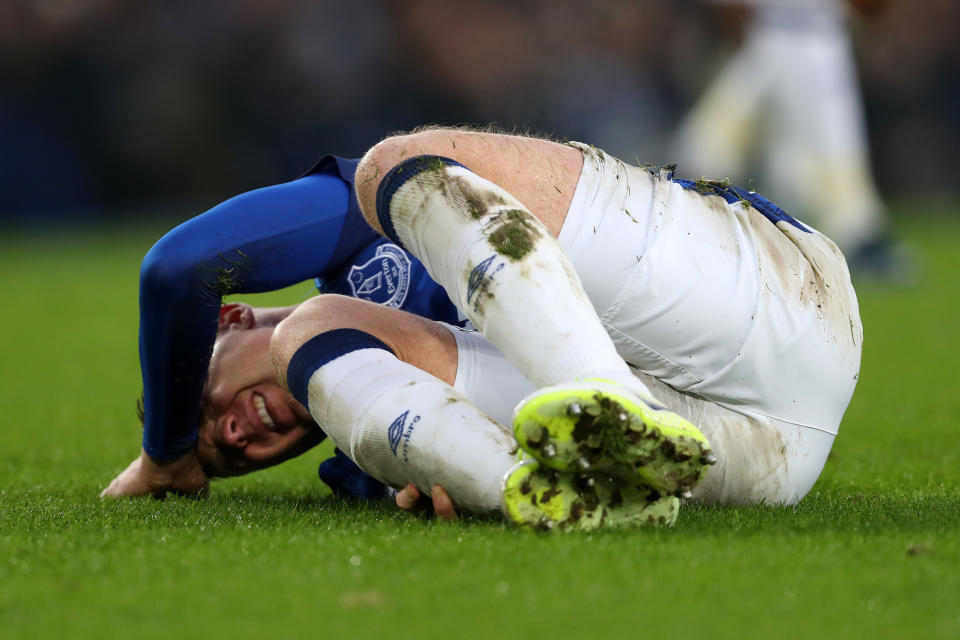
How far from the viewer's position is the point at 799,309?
2164mm

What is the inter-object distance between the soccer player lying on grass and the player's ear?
1.15 ft

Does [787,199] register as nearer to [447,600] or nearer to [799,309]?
[799,309]

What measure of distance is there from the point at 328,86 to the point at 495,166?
44.7ft

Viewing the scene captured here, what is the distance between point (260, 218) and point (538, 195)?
0.66 m

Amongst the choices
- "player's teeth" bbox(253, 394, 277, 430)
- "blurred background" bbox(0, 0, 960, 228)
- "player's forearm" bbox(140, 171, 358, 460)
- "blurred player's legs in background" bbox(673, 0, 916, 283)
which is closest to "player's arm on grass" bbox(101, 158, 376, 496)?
"player's forearm" bbox(140, 171, 358, 460)

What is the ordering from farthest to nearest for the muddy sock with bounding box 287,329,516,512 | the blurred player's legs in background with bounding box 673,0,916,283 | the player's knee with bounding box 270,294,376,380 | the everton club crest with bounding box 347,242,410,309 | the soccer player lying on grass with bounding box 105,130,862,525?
the blurred player's legs in background with bounding box 673,0,916,283, the everton club crest with bounding box 347,242,410,309, the player's knee with bounding box 270,294,376,380, the muddy sock with bounding box 287,329,516,512, the soccer player lying on grass with bounding box 105,130,862,525

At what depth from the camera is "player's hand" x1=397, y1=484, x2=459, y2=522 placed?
2.00 metres

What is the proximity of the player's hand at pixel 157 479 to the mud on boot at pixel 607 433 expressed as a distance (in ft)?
3.51

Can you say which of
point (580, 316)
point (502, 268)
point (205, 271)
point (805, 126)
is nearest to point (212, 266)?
point (205, 271)

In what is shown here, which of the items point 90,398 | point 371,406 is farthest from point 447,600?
point 90,398

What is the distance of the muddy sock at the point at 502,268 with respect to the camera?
1.84 meters

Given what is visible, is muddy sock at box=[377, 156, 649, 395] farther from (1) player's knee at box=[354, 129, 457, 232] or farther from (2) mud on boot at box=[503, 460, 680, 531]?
(2) mud on boot at box=[503, 460, 680, 531]

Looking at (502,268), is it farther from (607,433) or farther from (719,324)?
(719,324)

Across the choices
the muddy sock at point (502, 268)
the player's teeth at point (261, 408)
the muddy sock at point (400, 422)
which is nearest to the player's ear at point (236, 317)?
the player's teeth at point (261, 408)
